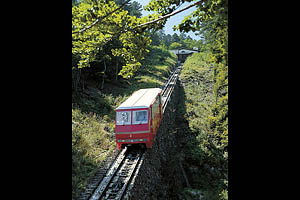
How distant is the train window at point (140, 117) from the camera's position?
12.0 m

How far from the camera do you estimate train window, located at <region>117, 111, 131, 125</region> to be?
12.1 metres

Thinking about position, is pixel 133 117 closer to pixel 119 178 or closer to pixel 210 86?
pixel 119 178

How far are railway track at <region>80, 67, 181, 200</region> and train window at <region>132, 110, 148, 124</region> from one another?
1.84 metres

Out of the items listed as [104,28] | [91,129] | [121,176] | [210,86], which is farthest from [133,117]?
[210,86]

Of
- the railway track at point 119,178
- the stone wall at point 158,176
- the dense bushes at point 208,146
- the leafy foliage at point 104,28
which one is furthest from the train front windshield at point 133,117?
the leafy foliage at point 104,28

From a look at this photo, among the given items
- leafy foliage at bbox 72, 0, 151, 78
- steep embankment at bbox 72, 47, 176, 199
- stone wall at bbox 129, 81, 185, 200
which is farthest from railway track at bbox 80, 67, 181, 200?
leafy foliage at bbox 72, 0, 151, 78

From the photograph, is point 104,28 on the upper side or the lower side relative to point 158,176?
upper

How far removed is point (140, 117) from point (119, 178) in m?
3.59

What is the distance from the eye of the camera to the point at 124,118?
12.2 meters

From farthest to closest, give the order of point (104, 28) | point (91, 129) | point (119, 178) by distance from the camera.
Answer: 1. point (91, 129)
2. point (119, 178)
3. point (104, 28)
